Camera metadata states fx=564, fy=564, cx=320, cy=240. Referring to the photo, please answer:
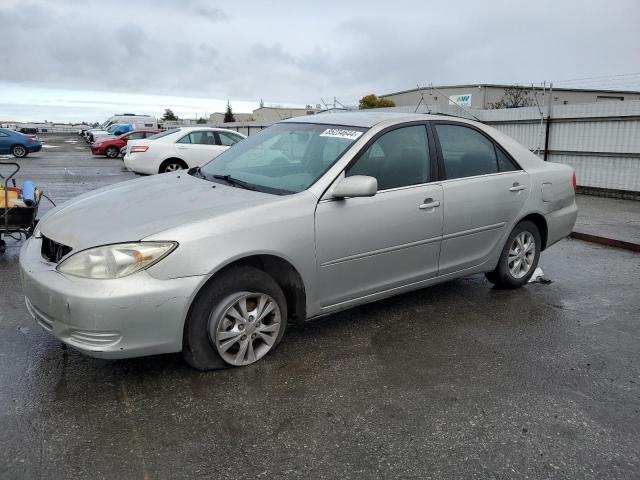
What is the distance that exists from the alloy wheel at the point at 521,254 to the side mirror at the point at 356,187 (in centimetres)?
204

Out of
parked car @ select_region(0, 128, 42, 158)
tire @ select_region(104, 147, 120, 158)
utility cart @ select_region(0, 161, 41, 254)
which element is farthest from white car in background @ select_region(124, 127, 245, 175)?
parked car @ select_region(0, 128, 42, 158)

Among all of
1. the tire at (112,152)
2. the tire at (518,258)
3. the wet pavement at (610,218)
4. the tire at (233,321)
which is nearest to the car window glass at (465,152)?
the tire at (518,258)

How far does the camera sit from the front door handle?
430cm

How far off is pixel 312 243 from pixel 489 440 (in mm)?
1580

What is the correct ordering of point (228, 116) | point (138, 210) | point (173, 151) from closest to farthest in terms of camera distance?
point (138, 210), point (173, 151), point (228, 116)

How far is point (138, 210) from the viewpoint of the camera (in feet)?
11.8

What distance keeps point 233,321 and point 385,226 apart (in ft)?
4.30

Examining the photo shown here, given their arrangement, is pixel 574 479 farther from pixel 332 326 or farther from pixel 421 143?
pixel 421 143

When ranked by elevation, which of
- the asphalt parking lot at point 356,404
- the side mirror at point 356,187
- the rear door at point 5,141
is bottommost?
the asphalt parking lot at point 356,404

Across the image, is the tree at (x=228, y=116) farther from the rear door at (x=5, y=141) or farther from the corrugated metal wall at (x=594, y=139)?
the corrugated metal wall at (x=594, y=139)

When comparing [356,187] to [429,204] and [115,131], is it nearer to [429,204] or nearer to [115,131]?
[429,204]

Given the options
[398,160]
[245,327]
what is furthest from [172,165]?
[245,327]

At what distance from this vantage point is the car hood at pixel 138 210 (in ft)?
10.7

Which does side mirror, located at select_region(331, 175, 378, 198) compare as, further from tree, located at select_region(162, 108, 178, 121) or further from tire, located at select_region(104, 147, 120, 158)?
tree, located at select_region(162, 108, 178, 121)
